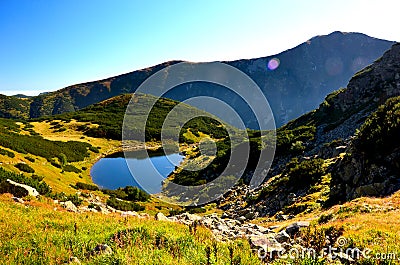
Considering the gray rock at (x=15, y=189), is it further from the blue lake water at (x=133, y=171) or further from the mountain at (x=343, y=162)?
the blue lake water at (x=133, y=171)

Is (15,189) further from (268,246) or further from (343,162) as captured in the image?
(343,162)

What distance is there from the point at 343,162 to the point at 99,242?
57.0ft

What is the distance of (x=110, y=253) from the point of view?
20.5 ft

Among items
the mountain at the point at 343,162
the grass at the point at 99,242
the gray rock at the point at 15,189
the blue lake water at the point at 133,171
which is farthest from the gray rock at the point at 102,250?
the blue lake water at the point at 133,171

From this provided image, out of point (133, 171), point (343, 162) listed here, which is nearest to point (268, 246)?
Result: point (343, 162)

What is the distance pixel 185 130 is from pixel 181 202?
62.8 m

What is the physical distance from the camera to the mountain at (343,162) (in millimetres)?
15617

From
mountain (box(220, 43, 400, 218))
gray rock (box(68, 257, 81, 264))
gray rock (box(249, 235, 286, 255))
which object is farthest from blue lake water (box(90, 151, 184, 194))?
gray rock (box(68, 257, 81, 264))

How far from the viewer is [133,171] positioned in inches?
1948

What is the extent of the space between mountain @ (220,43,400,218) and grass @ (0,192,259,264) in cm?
1137

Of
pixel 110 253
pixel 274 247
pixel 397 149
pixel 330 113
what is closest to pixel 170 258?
pixel 110 253

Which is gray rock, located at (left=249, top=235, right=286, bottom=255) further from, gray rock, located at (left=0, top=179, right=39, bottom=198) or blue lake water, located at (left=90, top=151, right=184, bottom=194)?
blue lake water, located at (left=90, top=151, right=184, bottom=194)

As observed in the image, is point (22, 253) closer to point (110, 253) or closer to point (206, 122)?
point (110, 253)

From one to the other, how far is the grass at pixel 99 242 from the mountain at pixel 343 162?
11369 mm
